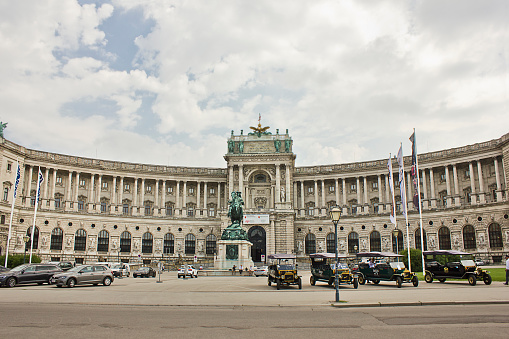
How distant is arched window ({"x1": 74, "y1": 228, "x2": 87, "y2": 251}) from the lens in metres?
78.6

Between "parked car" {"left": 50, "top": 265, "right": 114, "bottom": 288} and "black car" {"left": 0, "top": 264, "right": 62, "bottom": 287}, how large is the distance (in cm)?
172

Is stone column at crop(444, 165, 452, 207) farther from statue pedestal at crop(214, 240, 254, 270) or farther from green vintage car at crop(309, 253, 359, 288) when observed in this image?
green vintage car at crop(309, 253, 359, 288)

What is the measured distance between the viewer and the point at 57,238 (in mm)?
76688

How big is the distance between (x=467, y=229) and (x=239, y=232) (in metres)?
38.9

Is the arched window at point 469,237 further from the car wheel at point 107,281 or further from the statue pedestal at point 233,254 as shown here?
the car wheel at point 107,281

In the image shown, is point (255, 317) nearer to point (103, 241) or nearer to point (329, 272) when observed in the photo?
point (329, 272)

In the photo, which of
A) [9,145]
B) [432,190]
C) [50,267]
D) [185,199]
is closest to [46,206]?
[9,145]

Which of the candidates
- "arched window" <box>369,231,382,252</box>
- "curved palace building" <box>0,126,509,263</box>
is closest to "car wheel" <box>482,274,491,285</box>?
"curved palace building" <box>0,126,509,263</box>

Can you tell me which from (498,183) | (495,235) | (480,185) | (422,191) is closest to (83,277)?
(495,235)

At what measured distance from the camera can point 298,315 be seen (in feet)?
55.8

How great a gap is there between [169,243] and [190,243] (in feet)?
13.7

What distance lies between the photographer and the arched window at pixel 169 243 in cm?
8543

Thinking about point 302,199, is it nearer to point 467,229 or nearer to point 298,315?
point 467,229

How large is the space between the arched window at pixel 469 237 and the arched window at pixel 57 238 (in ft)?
226
